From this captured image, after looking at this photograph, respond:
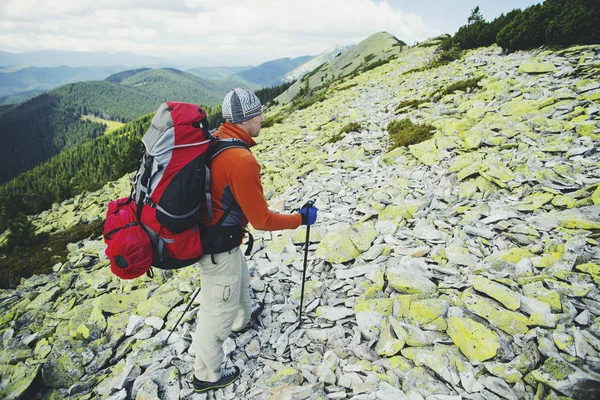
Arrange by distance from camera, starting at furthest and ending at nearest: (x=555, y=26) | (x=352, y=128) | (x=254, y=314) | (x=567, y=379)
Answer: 1. (x=555, y=26)
2. (x=352, y=128)
3. (x=254, y=314)
4. (x=567, y=379)

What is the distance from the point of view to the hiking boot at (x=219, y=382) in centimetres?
405

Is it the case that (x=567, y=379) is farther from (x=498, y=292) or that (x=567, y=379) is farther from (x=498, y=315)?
(x=498, y=292)

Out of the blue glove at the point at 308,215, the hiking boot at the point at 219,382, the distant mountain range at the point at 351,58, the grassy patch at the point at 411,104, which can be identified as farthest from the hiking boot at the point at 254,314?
the distant mountain range at the point at 351,58

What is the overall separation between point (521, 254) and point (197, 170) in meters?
5.24

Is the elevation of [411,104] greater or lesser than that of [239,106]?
lesser

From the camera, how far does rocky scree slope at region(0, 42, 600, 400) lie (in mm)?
3572

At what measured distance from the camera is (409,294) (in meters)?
4.71

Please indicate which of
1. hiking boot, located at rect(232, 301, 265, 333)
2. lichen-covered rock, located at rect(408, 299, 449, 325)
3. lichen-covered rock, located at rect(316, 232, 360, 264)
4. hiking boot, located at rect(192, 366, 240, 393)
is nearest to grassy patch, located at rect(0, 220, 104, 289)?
hiking boot, located at rect(232, 301, 265, 333)

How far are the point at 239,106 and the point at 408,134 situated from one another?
9020mm

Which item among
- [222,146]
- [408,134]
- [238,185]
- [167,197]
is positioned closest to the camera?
[167,197]

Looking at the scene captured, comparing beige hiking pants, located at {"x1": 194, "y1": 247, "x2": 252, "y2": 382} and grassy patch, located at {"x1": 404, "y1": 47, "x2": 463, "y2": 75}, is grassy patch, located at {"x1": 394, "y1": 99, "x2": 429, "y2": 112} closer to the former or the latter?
grassy patch, located at {"x1": 404, "y1": 47, "x2": 463, "y2": 75}

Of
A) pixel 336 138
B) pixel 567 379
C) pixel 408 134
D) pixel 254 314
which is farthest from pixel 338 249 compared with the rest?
pixel 336 138

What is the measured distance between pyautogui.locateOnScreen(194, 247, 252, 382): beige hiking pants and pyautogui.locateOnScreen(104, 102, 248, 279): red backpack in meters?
0.46

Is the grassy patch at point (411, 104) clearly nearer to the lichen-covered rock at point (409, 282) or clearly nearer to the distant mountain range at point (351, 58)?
the lichen-covered rock at point (409, 282)
